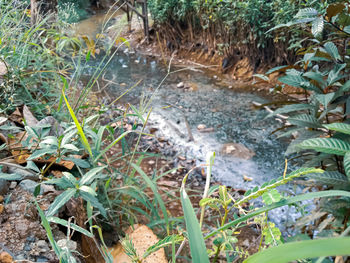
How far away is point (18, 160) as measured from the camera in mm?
1268

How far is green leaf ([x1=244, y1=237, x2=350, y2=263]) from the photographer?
276mm

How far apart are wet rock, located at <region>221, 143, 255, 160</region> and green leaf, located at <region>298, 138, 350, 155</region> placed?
1902 millimetres

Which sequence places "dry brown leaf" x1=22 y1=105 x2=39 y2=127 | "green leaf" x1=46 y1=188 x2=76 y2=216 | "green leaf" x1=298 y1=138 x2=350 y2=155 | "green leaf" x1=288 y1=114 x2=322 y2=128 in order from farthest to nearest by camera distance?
1. "dry brown leaf" x1=22 y1=105 x2=39 y2=127
2. "green leaf" x1=288 y1=114 x2=322 y2=128
3. "green leaf" x1=298 y1=138 x2=350 y2=155
4. "green leaf" x1=46 y1=188 x2=76 y2=216

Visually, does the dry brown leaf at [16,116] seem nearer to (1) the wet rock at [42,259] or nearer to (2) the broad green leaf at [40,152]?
(2) the broad green leaf at [40,152]

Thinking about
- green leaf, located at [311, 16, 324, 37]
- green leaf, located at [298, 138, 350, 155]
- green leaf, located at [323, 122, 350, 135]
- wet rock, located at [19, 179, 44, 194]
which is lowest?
wet rock, located at [19, 179, 44, 194]

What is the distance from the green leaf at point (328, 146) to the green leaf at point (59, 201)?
784 mm

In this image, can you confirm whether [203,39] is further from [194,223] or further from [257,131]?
[194,223]

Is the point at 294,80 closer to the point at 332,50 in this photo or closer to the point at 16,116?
the point at 332,50

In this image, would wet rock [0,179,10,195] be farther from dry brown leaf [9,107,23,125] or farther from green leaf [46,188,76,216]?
dry brown leaf [9,107,23,125]

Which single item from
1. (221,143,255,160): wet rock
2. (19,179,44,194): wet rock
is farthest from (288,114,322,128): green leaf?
(221,143,255,160): wet rock

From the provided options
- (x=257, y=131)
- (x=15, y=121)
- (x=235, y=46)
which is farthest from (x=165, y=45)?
(x=15, y=121)

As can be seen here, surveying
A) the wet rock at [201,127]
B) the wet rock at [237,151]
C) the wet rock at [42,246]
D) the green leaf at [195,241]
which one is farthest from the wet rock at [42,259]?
the wet rock at [201,127]

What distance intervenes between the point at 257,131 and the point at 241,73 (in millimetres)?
1662

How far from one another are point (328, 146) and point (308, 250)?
80cm
